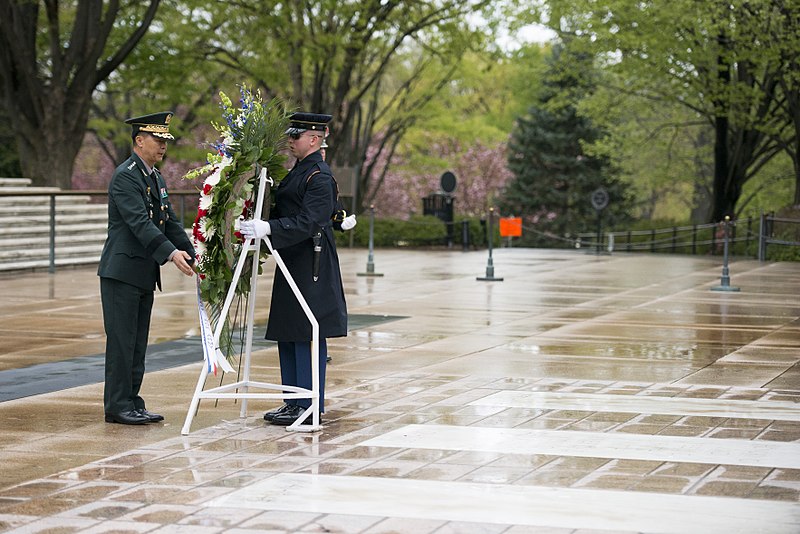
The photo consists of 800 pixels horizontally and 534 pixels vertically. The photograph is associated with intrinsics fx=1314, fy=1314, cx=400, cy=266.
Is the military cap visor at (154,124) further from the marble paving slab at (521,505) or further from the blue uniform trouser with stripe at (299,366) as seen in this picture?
the marble paving slab at (521,505)

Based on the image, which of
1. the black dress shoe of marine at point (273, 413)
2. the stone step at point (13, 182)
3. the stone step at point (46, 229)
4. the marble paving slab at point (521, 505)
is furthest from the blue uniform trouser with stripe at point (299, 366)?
the stone step at point (13, 182)

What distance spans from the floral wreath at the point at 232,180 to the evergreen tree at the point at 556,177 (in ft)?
147

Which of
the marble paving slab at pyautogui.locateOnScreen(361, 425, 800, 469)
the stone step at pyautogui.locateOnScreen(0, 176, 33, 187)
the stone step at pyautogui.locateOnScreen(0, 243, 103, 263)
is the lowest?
the marble paving slab at pyautogui.locateOnScreen(361, 425, 800, 469)

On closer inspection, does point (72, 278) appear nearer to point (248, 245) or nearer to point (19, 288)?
point (19, 288)

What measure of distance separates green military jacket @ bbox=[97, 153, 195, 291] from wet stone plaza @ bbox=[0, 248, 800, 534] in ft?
3.31

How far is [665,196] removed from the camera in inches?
2522

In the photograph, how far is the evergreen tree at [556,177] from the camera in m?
53.5

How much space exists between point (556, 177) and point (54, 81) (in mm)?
30231

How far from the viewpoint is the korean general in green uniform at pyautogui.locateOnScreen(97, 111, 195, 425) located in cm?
854

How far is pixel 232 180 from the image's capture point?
8.41 meters

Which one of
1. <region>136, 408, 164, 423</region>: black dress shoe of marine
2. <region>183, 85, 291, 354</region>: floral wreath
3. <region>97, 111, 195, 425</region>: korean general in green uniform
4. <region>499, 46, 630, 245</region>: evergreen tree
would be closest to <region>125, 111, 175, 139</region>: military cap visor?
<region>97, 111, 195, 425</region>: korean general in green uniform

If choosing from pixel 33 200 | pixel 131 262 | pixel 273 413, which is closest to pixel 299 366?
pixel 273 413

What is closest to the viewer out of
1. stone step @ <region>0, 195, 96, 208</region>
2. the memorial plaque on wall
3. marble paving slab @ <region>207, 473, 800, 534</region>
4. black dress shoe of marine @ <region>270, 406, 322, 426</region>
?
marble paving slab @ <region>207, 473, 800, 534</region>

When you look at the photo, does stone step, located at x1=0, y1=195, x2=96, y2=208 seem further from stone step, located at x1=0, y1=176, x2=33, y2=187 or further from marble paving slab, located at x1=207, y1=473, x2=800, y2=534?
marble paving slab, located at x1=207, y1=473, x2=800, y2=534
